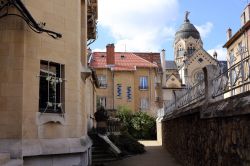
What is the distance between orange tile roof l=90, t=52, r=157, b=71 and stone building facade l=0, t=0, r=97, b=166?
139 feet

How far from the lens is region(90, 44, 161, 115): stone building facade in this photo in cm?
5575

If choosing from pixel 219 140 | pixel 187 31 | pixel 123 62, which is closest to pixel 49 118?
pixel 219 140

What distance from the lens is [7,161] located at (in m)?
9.74

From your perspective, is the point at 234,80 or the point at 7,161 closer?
the point at 234,80

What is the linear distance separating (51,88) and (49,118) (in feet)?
2.94

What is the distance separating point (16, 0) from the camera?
1021cm

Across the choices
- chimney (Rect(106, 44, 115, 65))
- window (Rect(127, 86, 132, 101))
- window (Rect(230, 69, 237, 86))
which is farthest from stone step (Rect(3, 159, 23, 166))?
chimney (Rect(106, 44, 115, 65))

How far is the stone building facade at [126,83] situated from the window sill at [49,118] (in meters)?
43.1

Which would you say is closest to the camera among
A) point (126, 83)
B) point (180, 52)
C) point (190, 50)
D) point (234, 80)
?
point (234, 80)

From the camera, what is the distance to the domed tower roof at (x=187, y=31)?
110 m

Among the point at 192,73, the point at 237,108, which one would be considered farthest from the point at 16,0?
the point at 192,73

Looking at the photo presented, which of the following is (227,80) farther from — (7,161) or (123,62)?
(123,62)

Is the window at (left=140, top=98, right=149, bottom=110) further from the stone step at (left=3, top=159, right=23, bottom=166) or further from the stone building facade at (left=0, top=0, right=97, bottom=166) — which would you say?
the stone step at (left=3, top=159, right=23, bottom=166)

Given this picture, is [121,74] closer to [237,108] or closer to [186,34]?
[237,108]
